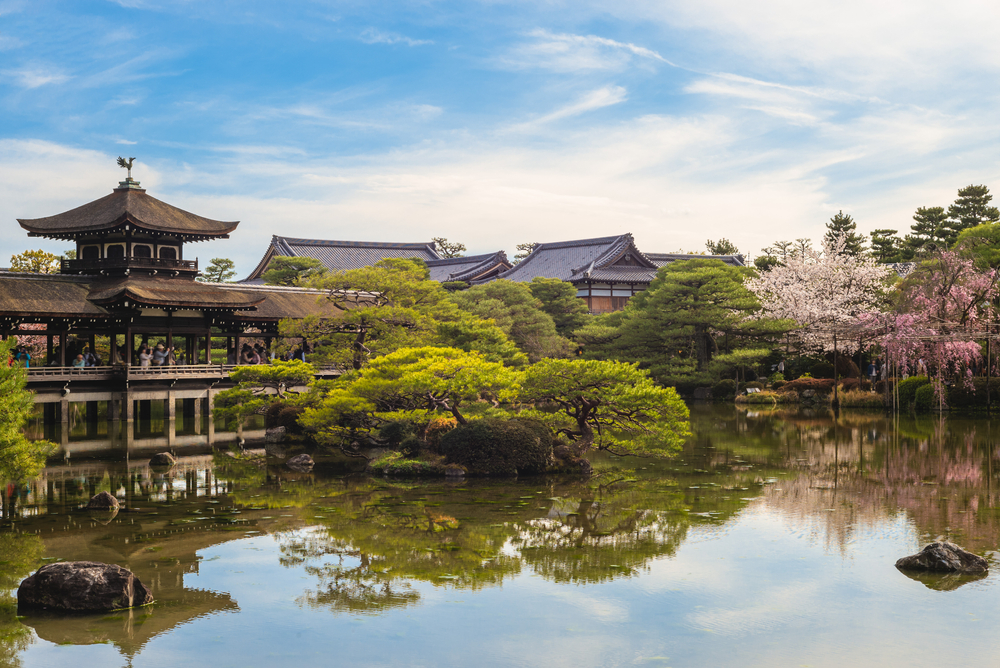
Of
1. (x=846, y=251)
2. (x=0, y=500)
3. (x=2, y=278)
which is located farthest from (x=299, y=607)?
(x=846, y=251)

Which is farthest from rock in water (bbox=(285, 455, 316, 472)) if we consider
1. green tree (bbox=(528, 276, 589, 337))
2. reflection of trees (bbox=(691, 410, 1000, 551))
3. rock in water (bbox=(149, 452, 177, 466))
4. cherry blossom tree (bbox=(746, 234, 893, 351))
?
green tree (bbox=(528, 276, 589, 337))

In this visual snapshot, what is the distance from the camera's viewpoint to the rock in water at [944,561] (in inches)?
370

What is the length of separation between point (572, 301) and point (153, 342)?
1967 centimetres

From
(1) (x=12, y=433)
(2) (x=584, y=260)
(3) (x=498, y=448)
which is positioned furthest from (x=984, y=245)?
(1) (x=12, y=433)

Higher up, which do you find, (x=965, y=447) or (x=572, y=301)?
(x=572, y=301)

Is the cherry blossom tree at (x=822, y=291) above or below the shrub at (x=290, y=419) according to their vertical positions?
above

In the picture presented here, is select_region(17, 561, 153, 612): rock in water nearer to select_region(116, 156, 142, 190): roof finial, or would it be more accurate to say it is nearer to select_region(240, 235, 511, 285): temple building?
select_region(116, 156, 142, 190): roof finial

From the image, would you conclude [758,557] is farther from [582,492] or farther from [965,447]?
[965,447]

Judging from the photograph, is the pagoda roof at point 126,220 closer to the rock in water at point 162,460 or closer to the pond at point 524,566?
the rock in water at point 162,460

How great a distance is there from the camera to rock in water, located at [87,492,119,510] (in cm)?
1348

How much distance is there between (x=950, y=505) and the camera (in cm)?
1299

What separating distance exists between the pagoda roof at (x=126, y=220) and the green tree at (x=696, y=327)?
17.7 metres

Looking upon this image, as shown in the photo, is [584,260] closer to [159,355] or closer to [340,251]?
[340,251]

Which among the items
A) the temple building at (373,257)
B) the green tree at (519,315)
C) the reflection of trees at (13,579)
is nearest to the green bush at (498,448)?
the reflection of trees at (13,579)
